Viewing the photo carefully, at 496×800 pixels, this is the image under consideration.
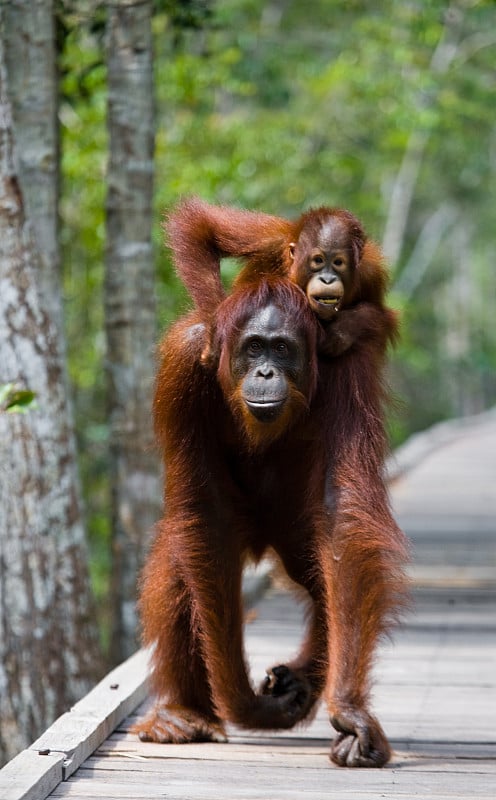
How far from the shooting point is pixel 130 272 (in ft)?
18.1

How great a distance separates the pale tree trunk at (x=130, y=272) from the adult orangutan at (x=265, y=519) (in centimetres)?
201

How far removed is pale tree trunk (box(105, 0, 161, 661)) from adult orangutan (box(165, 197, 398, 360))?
74.4 inches

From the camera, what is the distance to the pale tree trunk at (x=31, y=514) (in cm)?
433

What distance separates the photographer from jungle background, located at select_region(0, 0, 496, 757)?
554 centimetres

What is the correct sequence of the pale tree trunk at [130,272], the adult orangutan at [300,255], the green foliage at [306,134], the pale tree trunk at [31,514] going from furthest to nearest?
the green foliage at [306,134] < the pale tree trunk at [130,272] < the pale tree trunk at [31,514] < the adult orangutan at [300,255]

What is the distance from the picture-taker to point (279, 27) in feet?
64.9

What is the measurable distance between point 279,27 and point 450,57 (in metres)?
2.74

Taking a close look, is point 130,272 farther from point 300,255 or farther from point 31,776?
point 31,776

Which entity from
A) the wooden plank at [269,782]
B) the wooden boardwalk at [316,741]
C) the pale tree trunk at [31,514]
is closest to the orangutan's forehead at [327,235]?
the wooden boardwalk at [316,741]

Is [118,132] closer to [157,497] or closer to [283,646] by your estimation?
[157,497]

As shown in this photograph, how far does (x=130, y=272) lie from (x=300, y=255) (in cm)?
211

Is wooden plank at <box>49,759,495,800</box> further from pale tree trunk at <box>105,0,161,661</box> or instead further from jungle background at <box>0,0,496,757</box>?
pale tree trunk at <box>105,0,161,661</box>

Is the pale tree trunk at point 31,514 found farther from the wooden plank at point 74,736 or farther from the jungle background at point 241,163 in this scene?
the wooden plank at point 74,736

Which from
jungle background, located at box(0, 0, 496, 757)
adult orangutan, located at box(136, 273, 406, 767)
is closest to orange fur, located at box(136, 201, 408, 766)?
adult orangutan, located at box(136, 273, 406, 767)
